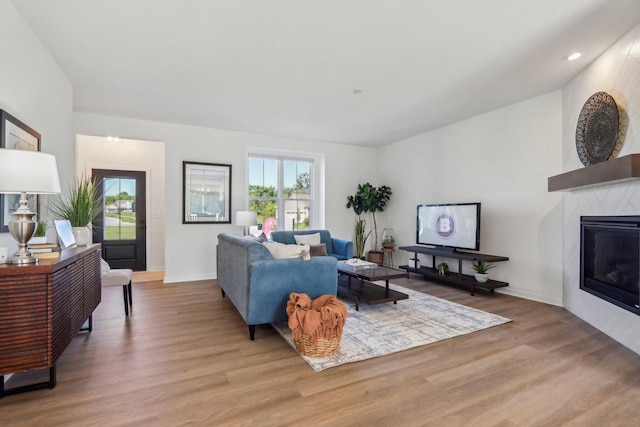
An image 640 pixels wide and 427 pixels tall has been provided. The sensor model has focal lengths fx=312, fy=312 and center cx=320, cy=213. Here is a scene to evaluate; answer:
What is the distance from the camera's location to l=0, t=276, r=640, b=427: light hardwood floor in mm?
1699

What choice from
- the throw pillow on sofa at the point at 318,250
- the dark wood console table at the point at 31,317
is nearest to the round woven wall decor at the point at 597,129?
the throw pillow on sofa at the point at 318,250

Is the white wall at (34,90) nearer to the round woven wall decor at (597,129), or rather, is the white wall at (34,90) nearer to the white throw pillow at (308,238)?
the white throw pillow at (308,238)

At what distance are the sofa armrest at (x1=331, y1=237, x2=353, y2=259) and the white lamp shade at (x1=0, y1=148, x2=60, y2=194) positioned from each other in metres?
4.08

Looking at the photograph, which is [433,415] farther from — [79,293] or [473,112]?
[473,112]

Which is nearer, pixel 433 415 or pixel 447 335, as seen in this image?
pixel 433 415

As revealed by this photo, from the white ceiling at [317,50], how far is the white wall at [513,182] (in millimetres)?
360

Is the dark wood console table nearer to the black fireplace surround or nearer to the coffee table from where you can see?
the coffee table

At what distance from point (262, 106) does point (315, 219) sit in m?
2.89

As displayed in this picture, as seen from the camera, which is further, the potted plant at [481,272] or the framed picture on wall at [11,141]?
the potted plant at [481,272]

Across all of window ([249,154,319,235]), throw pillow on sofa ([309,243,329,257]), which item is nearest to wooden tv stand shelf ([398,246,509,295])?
throw pillow on sofa ([309,243,329,257])

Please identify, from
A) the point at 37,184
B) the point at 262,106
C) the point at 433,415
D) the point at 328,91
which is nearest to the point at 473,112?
the point at 328,91

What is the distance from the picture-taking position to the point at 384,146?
6.78m

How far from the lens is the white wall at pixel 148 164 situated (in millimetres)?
5859

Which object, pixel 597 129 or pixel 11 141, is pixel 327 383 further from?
pixel 597 129
